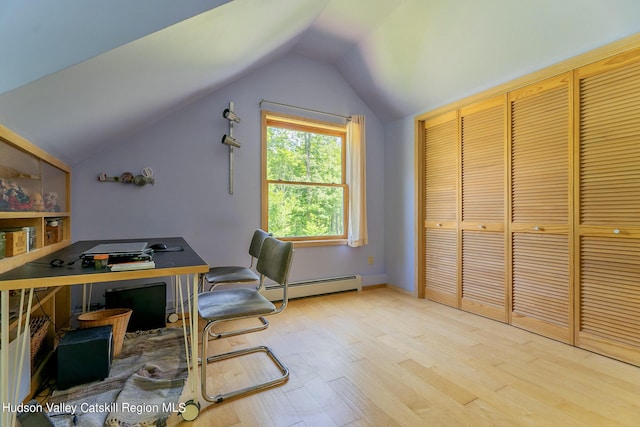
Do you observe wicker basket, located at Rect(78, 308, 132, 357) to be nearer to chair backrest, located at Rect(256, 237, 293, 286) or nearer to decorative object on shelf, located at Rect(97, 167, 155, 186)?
chair backrest, located at Rect(256, 237, 293, 286)

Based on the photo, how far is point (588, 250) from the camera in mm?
1987

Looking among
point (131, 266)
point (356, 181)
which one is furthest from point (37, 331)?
point (356, 181)

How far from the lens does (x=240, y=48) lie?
199 centimetres

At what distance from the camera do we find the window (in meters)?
3.13

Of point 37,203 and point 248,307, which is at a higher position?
point 37,203

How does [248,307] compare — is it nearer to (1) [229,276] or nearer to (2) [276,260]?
(2) [276,260]

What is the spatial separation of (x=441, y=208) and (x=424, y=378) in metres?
1.87

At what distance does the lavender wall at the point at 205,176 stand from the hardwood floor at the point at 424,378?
997mm

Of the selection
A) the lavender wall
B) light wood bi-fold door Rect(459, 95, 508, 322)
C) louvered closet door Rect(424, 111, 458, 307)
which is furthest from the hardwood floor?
the lavender wall

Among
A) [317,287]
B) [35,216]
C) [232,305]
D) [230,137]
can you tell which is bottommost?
[317,287]

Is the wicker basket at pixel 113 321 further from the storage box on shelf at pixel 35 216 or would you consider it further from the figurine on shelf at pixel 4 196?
the figurine on shelf at pixel 4 196

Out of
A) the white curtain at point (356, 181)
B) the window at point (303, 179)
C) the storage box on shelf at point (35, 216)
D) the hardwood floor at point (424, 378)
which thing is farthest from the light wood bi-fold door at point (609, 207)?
the storage box on shelf at point (35, 216)

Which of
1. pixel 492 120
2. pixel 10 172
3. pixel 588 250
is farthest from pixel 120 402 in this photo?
pixel 492 120

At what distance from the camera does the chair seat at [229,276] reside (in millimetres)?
2131
